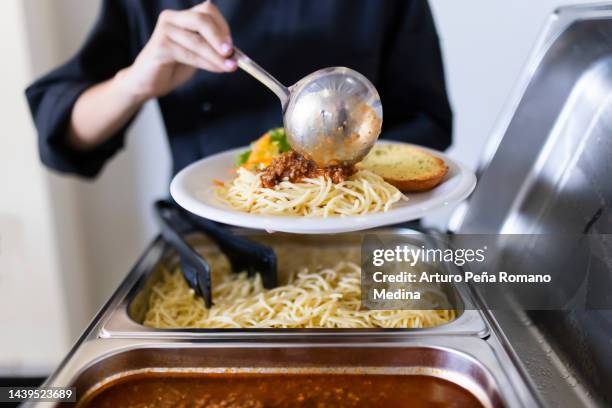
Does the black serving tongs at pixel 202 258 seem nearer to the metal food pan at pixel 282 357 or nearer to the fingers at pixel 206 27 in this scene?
the metal food pan at pixel 282 357

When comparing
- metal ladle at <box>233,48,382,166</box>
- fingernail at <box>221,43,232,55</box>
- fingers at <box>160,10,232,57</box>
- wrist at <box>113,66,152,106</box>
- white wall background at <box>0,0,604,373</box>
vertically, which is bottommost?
white wall background at <box>0,0,604,373</box>

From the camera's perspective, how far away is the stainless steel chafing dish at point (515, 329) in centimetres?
90

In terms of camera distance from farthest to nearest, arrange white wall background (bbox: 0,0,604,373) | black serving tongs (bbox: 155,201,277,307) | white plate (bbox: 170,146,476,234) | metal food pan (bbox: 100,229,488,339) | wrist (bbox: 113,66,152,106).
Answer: white wall background (bbox: 0,0,604,373) < wrist (bbox: 113,66,152,106) < black serving tongs (bbox: 155,201,277,307) < metal food pan (bbox: 100,229,488,339) < white plate (bbox: 170,146,476,234)

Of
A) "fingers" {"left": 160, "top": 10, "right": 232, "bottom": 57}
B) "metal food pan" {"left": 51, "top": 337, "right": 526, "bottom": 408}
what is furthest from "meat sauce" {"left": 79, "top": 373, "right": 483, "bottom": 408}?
"fingers" {"left": 160, "top": 10, "right": 232, "bottom": 57}

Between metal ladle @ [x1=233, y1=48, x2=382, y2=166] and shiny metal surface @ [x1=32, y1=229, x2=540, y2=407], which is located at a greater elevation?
metal ladle @ [x1=233, y1=48, x2=382, y2=166]

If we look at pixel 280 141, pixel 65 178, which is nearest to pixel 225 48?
pixel 280 141

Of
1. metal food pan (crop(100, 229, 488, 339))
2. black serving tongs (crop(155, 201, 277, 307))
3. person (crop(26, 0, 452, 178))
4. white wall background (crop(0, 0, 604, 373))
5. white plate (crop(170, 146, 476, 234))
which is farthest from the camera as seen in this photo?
white wall background (crop(0, 0, 604, 373))

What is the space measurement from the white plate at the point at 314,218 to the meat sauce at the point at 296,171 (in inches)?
4.4

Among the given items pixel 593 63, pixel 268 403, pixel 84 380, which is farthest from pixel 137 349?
pixel 593 63

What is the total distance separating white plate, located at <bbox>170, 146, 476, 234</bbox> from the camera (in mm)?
831

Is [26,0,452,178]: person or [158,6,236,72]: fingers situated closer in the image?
[158,6,236,72]: fingers

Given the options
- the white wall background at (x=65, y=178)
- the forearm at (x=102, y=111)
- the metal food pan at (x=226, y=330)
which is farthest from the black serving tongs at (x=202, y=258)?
the white wall background at (x=65, y=178)

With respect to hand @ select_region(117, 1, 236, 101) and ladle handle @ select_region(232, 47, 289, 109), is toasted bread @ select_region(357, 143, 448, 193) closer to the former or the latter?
ladle handle @ select_region(232, 47, 289, 109)

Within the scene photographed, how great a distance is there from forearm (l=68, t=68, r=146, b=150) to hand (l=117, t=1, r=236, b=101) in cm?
6
